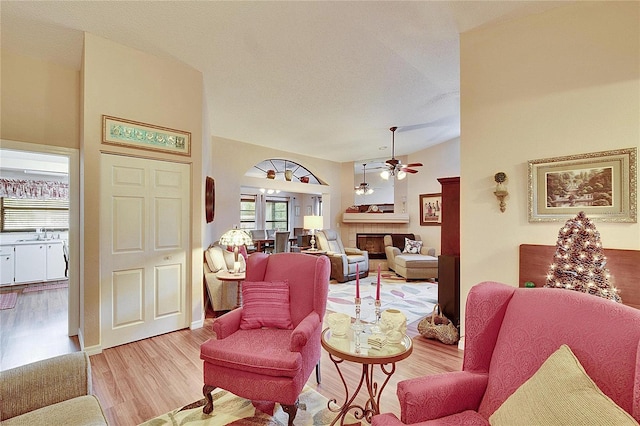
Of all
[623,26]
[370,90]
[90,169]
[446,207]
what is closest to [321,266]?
[446,207]

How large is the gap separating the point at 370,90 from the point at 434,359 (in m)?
3.20

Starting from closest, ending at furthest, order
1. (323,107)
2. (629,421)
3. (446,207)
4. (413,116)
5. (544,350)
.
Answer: (629,421) < (544,350) < (446,207) < (323,107) < (413,116)

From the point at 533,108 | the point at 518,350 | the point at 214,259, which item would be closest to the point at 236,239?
the point at 214,259

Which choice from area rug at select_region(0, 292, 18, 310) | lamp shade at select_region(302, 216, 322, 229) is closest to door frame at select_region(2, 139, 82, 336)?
area rug at select_region(0, 292, 18, 310)

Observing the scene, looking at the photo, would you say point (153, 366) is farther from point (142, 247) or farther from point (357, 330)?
point (357, 330)

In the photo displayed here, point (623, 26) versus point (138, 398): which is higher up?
point (623, 26)

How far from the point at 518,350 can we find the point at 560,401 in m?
0.30

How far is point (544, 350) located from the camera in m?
1.14

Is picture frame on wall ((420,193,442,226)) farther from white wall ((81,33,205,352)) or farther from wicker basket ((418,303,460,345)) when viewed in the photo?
white wall ((81,33,205,352))

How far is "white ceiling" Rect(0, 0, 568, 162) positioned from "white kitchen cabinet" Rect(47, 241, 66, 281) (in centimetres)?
413

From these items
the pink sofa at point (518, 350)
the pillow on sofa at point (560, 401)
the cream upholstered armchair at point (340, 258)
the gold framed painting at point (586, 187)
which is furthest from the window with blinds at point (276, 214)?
the pillow on sofa at point (560, 401)

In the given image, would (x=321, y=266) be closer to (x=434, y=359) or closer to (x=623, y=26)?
(x=434, y=359)

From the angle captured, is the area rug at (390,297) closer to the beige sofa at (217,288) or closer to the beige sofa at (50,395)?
the beige sofa at (217,288)

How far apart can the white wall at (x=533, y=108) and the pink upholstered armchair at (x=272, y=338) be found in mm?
A: 1650
